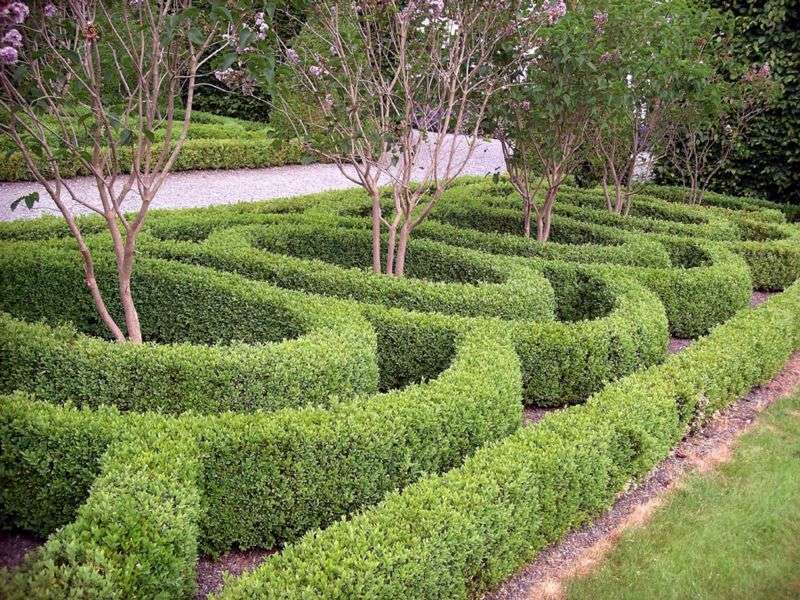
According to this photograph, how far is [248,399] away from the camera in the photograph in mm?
5230

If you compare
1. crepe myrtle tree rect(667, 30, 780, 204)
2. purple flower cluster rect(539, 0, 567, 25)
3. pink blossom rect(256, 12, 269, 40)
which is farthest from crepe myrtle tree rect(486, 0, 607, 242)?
pink blossom rect(256, 12, 269, 40)

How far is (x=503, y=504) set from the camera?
4.18 metres

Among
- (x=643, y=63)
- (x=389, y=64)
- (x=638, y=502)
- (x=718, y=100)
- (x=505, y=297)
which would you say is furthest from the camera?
(x=718, y=100)

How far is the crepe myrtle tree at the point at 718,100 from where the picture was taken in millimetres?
11133

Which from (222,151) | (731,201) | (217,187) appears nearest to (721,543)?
(731,201)

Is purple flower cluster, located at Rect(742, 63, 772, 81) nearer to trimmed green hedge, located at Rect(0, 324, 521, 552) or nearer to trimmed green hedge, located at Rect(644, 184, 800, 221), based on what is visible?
trimmed green hedge, located at Rect(644, 184, 800, 221)

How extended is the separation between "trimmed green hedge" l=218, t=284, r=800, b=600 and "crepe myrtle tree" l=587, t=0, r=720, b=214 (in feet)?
13.5

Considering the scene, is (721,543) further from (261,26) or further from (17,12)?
(17,12)

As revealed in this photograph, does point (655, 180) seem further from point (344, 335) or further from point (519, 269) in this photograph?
point (344, 335)

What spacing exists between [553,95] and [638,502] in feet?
17.9

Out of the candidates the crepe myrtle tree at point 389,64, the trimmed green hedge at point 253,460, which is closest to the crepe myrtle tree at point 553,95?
the crepe myrtle tree at point 389,64

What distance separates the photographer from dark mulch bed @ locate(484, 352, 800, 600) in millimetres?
4363

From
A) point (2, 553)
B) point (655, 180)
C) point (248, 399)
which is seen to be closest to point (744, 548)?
point (248, 399)

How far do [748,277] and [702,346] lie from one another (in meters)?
2.78
